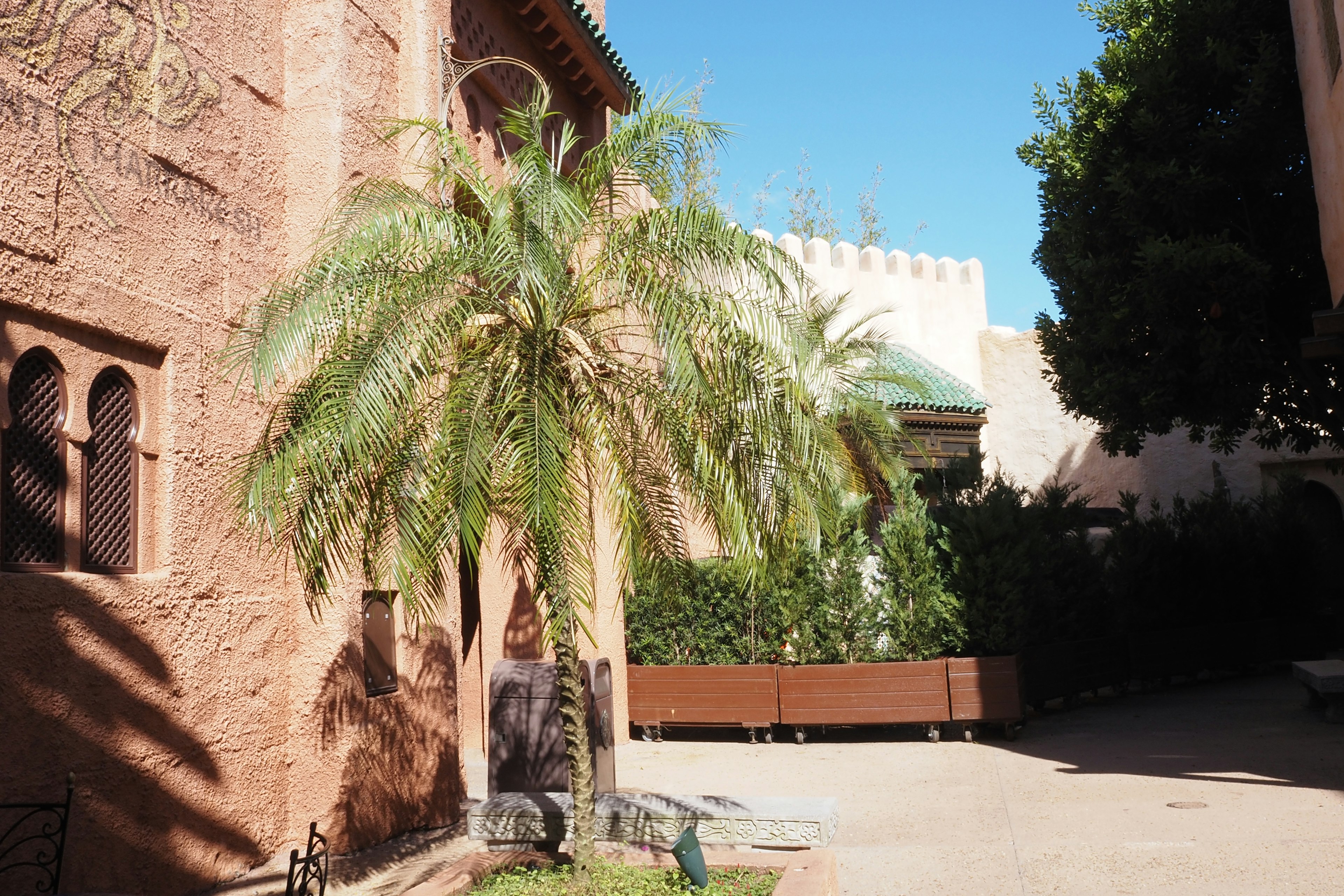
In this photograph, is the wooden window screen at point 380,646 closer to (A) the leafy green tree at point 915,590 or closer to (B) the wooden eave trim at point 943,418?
(A) the leafy green tree at point 915,590

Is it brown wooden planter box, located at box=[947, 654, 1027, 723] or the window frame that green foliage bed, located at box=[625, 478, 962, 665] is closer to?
brown wooden planter box, located at box=[947, 654, 1027, 723]

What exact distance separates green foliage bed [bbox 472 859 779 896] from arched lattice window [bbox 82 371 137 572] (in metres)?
2.83

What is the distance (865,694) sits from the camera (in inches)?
488

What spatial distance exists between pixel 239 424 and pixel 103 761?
2.37m

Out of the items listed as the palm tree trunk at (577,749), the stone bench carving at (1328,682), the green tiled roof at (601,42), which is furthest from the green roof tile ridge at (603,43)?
the stone bench carving at (1328,682)

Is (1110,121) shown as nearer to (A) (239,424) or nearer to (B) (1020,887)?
(B) (1020,887)

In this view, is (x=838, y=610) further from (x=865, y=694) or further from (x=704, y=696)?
(x=704, y=696)

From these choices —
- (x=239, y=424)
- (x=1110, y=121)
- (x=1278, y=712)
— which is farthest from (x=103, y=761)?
(x=1278, y=712)

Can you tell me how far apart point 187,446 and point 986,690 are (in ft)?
29.4

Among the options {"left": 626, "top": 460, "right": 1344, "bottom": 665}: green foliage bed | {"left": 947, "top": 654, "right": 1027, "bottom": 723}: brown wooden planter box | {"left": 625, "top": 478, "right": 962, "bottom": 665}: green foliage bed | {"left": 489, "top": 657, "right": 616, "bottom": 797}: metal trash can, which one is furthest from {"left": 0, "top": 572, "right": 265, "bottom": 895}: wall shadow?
→ {"left": 947, "top": 654, "right": 1027, "bottom": 723}: brown wooden planter box

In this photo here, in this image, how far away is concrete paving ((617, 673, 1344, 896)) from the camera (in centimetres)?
656

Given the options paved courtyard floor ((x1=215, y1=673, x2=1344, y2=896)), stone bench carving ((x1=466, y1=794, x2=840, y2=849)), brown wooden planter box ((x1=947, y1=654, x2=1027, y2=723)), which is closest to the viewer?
stone bench carving ((x1=466, y1=794, x2=840, y2=849))

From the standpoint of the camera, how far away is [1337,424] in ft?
35.9

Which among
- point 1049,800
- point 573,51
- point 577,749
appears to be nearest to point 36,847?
point 577,749
